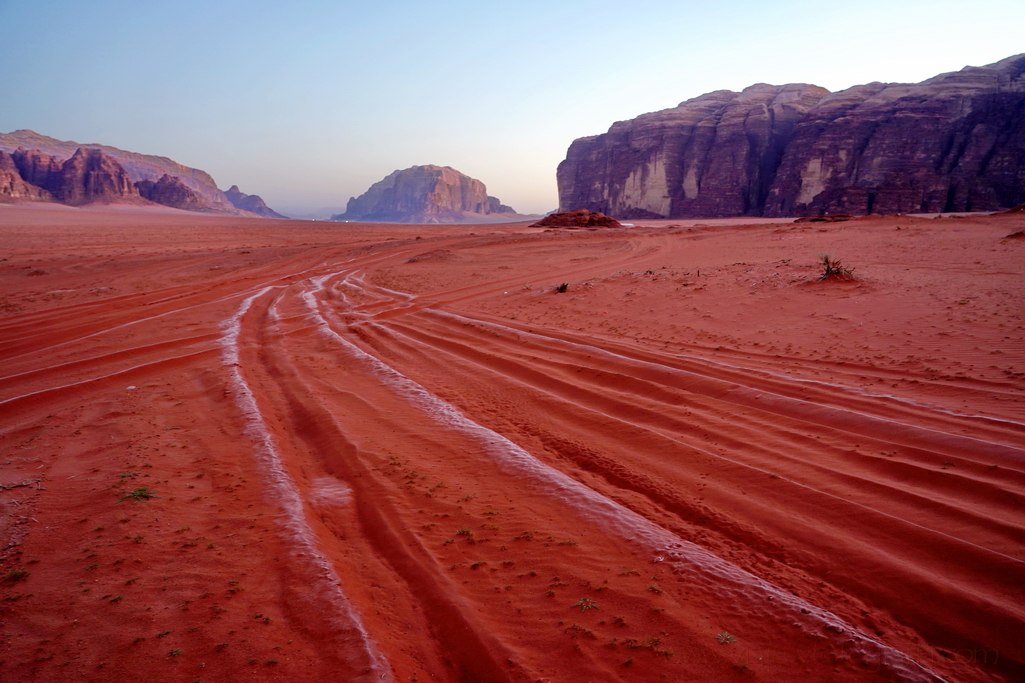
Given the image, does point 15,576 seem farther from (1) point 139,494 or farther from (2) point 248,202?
(2) point 248,202

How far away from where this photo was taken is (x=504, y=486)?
401 centimetres

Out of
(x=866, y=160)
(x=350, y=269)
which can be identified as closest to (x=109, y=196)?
(x=350, y=269)

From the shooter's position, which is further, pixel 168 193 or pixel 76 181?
pixel 168 193

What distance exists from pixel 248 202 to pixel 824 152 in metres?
180

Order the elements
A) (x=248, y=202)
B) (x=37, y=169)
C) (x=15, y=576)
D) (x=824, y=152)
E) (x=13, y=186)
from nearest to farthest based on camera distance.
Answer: (x=15, y=576) < (x=824, y=152) < (x=13, y=186) < (x=37, y=169) < (x=248, y=202)

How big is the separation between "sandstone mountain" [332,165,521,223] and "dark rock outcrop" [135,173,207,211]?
54.6m

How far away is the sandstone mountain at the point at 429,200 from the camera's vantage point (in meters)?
153

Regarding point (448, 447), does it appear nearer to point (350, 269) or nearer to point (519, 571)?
point (519, 571)

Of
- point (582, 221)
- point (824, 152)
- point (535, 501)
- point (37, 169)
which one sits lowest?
point (535, 501)

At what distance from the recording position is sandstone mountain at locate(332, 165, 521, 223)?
153375mm

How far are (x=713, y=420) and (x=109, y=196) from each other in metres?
125

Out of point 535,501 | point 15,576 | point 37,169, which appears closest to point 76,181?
point 37,169

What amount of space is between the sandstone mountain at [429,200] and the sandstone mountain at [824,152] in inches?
3205

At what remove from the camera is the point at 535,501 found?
378 centimetres
